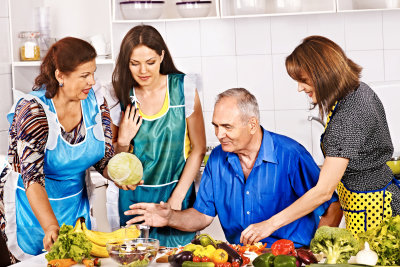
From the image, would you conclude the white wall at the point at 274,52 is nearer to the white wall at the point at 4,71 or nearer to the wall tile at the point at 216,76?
the wall tile at the point at 216,76

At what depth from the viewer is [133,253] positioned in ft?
6.10

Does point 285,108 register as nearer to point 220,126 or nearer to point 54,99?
point 220,126

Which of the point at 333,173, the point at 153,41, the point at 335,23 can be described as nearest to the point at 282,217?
the point at 333,173

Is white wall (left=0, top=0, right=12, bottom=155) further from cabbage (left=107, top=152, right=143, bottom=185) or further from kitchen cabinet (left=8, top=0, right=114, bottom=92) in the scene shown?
cabbage (left=107, top=152, right=143, bottom=185)

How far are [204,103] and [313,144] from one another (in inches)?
30.2

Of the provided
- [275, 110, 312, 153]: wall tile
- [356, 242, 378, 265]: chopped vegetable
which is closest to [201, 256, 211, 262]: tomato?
[356, 242, 378, 265]: chopped vegetable

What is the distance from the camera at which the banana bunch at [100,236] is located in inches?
79.1

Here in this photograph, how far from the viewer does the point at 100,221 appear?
3594mm

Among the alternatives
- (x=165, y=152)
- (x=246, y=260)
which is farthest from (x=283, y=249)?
(x=165, y=152)

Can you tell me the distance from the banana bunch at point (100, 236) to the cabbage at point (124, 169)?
0.31 meters

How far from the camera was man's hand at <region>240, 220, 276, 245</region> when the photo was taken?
219 centimetres

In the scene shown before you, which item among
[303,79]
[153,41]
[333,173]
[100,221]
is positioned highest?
[153,41]

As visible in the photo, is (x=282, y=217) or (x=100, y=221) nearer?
(x=282, y=217)

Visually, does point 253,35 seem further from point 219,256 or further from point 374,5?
point 219,256
